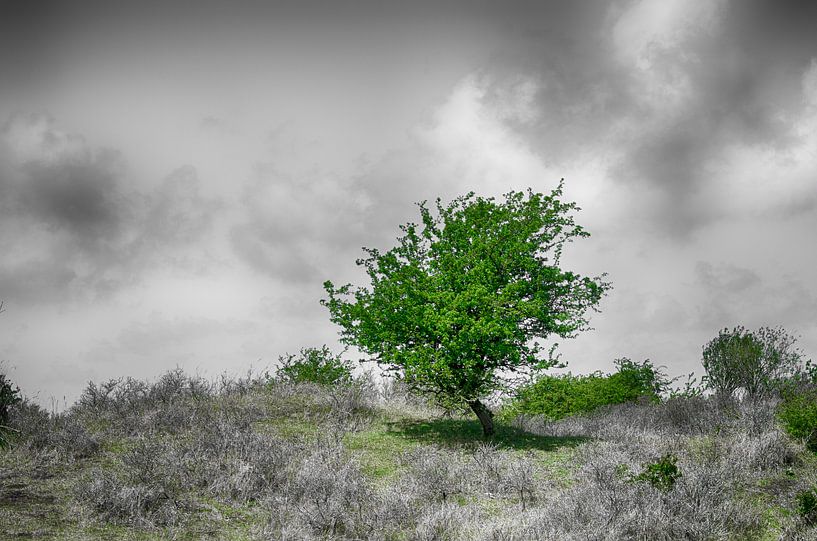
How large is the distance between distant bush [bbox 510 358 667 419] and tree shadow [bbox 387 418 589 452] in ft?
20.5

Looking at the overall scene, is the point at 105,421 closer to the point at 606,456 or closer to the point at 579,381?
the point at 606,456

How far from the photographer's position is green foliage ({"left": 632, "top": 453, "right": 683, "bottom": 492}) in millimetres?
10914

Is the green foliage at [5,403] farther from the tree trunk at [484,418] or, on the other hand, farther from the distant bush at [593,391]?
the distant bush at [593,391]

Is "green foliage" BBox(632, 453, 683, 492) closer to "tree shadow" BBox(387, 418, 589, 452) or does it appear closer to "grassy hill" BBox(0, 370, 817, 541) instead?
"grassy hill" BBox(0, 370, 817, 541)

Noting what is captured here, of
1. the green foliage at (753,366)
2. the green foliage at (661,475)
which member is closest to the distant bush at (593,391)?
the green foliage at (753,366)

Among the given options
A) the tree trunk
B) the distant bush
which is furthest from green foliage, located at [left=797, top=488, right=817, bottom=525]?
the distant bush

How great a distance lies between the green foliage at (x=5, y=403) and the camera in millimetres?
14163

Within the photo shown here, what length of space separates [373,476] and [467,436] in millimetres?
4812

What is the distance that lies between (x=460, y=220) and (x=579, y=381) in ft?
52.3

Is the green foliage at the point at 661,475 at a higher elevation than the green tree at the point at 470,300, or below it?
below

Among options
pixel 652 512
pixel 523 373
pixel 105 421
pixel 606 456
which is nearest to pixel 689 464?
pixel 606 456

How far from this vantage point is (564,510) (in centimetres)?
→ 977

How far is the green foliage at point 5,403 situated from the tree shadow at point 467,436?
33.4 ft

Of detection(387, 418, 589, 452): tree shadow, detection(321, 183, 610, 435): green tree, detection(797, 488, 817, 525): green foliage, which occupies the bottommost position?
detection(797, 488, 817, 525): green foliage
